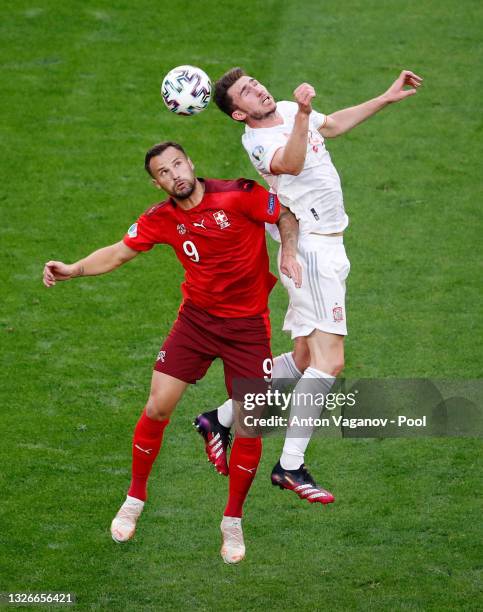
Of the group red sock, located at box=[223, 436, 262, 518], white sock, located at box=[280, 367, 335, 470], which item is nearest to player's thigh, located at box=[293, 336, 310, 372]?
white sock, located at box=[280, 367, 335, 470]

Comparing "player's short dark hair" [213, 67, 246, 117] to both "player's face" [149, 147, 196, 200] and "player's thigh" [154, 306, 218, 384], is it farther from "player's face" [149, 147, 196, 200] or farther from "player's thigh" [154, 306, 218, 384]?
"player's thigh" [154, 306, 218, 384]

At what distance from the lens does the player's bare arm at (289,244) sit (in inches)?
387

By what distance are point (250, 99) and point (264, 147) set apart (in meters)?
0.39

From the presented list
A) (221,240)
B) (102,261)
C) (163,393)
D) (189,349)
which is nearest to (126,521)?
(163,393)

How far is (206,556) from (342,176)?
7.03 meters

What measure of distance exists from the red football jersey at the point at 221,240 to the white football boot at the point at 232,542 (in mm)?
1576

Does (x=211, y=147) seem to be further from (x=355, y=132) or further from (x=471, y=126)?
(x=471, y=126)

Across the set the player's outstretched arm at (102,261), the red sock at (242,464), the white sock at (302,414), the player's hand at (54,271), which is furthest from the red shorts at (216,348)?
the player's hand at (54,271)

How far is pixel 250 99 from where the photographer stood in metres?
10.0

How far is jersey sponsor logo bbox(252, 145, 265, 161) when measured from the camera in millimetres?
9885

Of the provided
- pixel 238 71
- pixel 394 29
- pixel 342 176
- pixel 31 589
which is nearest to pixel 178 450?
pixel 31 589

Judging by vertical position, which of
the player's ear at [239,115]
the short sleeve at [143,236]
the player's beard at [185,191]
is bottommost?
the short sleeve at [143,236]

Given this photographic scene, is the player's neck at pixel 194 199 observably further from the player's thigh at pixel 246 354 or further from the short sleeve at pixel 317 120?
the short sleeve at pixel 317 120

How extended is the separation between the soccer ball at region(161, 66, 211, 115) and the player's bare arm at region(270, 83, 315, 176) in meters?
0.72
